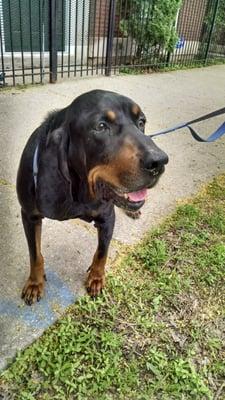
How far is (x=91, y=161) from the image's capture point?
1.95 meters

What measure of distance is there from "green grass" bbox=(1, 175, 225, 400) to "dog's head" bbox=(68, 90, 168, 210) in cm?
84

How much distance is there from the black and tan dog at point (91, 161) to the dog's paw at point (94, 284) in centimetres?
53

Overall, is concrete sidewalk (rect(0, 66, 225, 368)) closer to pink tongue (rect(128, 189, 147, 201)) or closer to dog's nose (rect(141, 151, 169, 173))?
pink tongue (rect(128, 189, 147, 201))

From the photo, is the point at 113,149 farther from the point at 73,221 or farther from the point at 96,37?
the point at 96,37

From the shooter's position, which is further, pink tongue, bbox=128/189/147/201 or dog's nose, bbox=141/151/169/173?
pink tongue, bbox=128/189/147/201

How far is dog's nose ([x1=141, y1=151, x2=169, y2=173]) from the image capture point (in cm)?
176

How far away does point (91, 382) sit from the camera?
2.08 metres

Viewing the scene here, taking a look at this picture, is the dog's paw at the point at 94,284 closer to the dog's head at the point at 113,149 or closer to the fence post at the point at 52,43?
the dog's head at the point at 113,149

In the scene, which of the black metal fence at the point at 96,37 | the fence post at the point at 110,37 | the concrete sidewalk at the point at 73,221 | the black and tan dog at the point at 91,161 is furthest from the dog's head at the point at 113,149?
the fence post at the point at 110,37

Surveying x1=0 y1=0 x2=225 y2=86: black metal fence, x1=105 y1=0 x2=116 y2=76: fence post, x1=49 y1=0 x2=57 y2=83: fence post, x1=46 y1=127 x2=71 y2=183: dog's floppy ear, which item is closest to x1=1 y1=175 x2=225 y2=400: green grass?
x1=46 y1=127 x2=71 y2=183: dog's floppy ear

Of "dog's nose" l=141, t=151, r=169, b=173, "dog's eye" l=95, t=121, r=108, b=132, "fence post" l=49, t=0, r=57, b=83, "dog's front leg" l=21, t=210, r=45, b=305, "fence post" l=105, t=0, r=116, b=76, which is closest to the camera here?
"dog's nose" l=141, t=151, r=169, b=173

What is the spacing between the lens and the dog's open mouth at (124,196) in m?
1.94

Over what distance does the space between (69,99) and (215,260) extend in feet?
14.2

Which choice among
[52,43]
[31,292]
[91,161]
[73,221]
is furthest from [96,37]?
[91,161]
